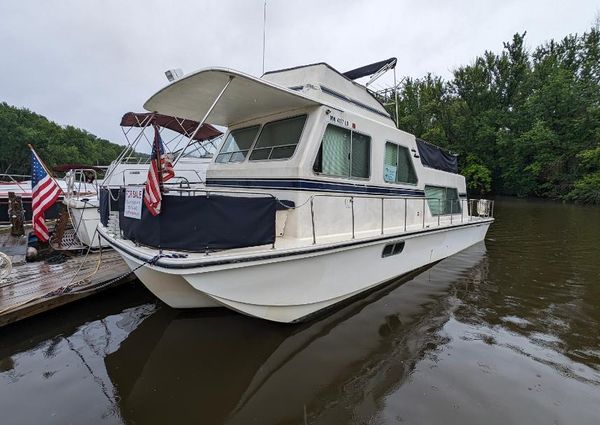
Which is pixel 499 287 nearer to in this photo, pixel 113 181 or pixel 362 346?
pixel 362 346

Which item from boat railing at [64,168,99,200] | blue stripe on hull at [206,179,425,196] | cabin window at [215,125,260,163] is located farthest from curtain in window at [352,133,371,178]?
boat railing at [64,168,99,200]

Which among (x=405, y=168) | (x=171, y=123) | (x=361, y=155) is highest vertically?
(x=171, y=123)

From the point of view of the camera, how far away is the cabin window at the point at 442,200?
841 cm

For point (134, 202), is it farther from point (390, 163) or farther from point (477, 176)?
point (477, 176)

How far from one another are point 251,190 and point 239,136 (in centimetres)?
137

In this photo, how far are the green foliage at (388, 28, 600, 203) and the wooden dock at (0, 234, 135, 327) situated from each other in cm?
3399

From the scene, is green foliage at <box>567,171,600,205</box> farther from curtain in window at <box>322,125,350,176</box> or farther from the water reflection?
curtain in window at <box>322,125,350,176</box>

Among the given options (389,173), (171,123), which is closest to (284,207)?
(389,173)

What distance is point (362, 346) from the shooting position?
4547mm

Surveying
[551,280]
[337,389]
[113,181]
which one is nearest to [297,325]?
→ [337,389]

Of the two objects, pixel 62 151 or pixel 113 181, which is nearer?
pixel 113 181

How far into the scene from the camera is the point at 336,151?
5727 mm

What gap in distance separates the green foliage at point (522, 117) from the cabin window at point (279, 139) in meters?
31.6

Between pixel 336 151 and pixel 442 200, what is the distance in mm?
4423
